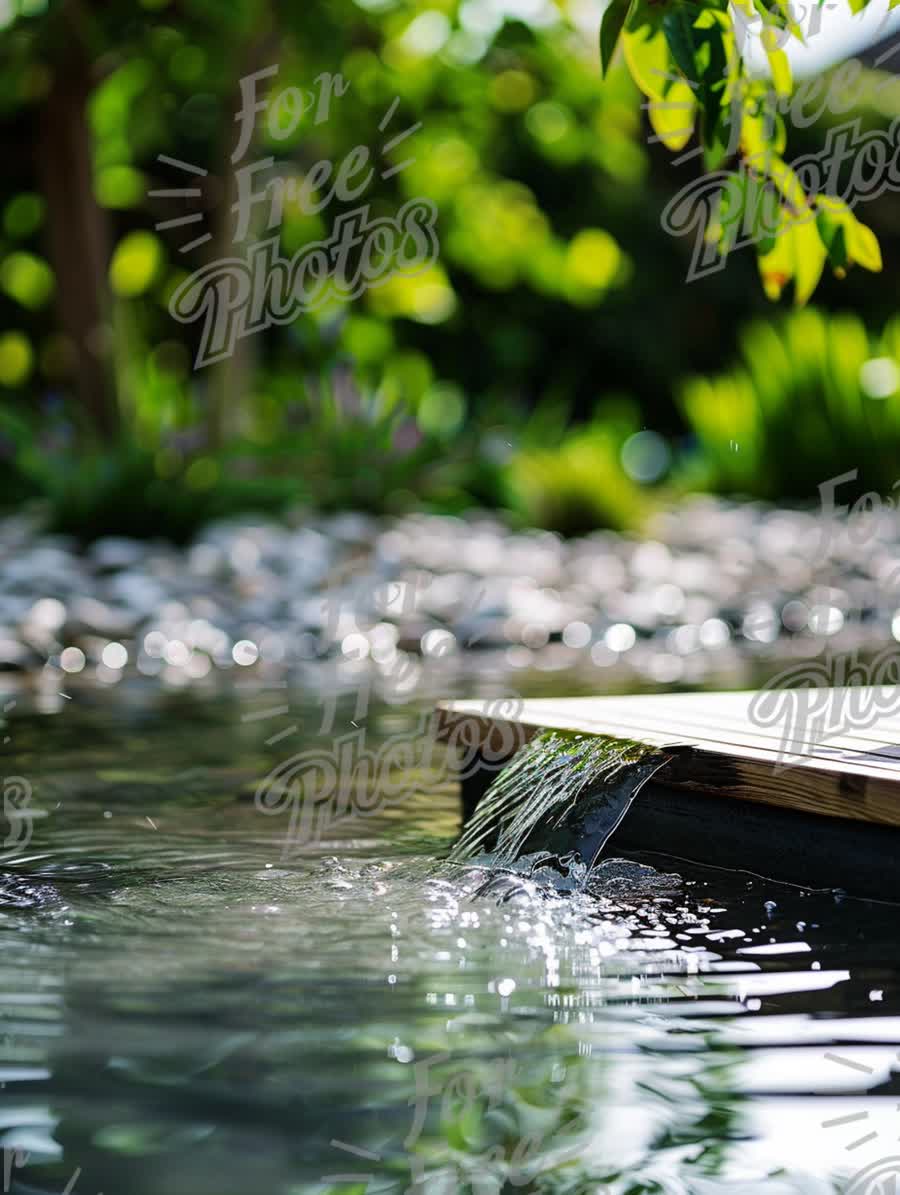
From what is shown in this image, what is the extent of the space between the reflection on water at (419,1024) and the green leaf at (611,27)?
1.32 m

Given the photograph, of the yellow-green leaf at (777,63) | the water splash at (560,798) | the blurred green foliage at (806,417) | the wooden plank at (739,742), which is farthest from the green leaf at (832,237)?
the blurred green foliage at (806,417)

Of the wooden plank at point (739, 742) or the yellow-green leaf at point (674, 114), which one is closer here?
the yellow-green leaf at point (674, 114)

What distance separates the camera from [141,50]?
9016 mm

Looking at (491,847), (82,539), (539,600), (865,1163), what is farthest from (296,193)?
(865,1163)

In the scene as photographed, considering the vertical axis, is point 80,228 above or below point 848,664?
above

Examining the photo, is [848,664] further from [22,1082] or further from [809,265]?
[22,1082]

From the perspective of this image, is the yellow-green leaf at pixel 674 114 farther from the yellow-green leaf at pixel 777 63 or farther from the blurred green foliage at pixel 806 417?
the blurred green foliage at pixel 806 417

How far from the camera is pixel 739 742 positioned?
130 inches

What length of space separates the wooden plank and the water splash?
0.16 feet

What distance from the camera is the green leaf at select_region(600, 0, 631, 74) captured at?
241 centimetres

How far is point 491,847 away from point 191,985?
1.11 metres

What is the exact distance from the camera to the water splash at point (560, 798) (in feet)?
10.7

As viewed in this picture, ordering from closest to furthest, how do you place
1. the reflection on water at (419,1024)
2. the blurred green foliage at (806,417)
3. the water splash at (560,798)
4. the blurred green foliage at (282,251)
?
the reflection on water at (419,1024) < the water splash at (560,798) < the blurred green foliage at (282,251) < the blurred green foliage at (806,417)

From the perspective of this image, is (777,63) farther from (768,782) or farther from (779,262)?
(768,782)
